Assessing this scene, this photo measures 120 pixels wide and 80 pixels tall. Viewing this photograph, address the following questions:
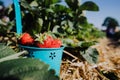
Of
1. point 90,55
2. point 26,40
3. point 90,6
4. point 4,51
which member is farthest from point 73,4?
point 4,51

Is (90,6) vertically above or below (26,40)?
above

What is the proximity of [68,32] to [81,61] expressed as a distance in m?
0.55

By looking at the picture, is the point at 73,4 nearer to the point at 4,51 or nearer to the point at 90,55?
the point at 90,55

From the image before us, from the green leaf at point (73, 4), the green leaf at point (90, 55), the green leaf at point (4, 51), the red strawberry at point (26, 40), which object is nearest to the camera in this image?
the green leaf at point (4, 51)

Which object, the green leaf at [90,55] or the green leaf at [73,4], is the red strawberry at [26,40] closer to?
the green leaf at [90,55]

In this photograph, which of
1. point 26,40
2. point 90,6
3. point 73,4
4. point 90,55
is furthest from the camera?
point 73,4

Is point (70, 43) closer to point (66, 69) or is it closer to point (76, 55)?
point (76, 55)

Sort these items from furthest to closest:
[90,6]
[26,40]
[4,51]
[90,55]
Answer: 1. [90,6]
2. [90,55]
3. [26,40]
4. [4,51]

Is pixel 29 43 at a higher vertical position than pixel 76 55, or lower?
higher

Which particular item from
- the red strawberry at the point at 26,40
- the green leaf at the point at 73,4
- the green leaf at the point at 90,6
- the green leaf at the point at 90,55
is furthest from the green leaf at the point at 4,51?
the green leaf at the point at 73,4

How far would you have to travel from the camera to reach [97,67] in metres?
2.44

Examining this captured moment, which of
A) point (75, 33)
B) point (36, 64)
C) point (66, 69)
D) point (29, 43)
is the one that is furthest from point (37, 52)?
point (75, 33)

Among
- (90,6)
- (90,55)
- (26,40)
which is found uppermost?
(90,6)

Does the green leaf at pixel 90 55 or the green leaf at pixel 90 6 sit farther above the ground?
the green leaf at pixel 90 6
